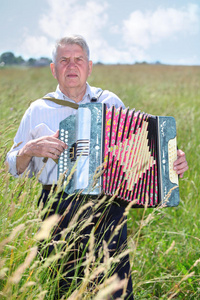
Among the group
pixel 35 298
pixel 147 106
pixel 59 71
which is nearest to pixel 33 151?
pixel 59 71

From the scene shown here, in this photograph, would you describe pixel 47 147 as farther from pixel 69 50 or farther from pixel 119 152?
pixel 69 50

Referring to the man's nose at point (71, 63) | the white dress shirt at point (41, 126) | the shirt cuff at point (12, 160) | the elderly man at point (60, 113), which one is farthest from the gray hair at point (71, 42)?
the shirt cuff at point (12, 160)

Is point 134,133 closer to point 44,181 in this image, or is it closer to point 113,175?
point 113,175

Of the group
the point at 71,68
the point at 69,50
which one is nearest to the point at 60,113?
the point at 71,68

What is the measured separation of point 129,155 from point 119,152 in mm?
75

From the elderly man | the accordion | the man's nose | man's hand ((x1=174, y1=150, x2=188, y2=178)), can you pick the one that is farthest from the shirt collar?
man's hand ((x1=174, y1=150, x2=188, y2=178))

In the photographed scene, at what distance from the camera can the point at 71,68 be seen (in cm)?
264

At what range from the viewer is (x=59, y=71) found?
2.71 m

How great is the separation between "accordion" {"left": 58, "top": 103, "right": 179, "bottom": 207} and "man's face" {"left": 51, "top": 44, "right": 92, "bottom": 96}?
1.41 ft

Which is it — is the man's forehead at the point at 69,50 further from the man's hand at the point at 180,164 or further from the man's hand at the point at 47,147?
the man's hand at the point at 180,164

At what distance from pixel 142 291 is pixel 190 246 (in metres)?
0.60

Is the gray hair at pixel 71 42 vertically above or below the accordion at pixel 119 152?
above

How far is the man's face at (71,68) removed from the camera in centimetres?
266

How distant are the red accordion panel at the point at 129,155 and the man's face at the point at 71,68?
49 cm
